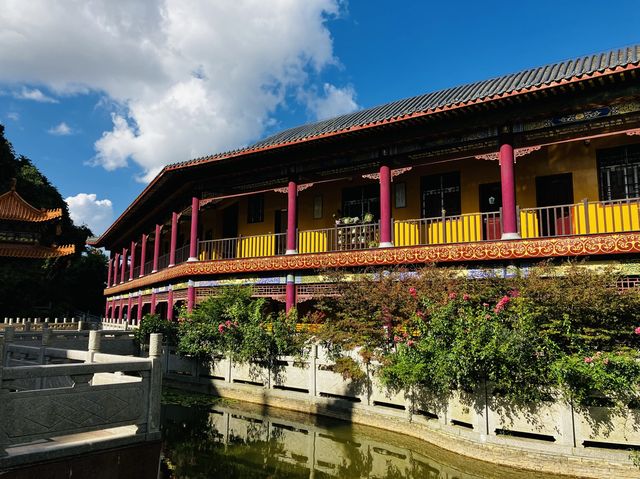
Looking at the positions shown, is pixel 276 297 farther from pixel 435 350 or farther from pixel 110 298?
pixel 110 298

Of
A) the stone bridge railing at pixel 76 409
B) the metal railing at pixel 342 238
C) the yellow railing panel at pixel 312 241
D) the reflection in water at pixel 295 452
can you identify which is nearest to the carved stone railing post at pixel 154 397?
the stone bridge railing at pixel 76 409

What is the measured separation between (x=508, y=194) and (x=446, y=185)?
3281 mm

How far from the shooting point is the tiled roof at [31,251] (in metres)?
34.7

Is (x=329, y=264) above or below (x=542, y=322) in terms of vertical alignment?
above

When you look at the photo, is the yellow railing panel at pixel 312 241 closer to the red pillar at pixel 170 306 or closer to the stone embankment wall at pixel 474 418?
the stone embankment wall at pixel 474 418

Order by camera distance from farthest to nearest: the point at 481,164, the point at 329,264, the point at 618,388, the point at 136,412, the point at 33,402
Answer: the point at 481,164 → the point at 329,264 → the point at 618,388 → the point at 136,412 → the point at 33,402

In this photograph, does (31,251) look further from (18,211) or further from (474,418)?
(474,418)

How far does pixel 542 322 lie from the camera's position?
26.7ft

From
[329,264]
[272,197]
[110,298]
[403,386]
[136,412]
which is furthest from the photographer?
[110,298]

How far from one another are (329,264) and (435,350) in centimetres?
528

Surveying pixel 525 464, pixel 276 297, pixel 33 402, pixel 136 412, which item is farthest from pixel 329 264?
pixel 33 402

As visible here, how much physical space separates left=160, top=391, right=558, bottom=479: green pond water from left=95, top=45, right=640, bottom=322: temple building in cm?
425

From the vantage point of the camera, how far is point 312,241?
16.0 meters

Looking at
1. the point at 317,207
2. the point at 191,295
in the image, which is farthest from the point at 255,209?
the point at 191,295
